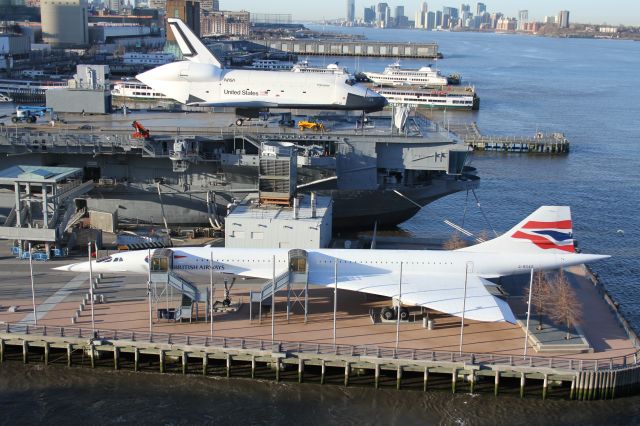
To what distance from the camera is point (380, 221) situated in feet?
159

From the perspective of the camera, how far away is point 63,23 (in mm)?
193000

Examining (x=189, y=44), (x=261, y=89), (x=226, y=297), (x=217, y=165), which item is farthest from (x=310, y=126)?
(x=226, y=297)

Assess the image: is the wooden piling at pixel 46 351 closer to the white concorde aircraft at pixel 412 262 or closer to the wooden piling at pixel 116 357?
the wooden piling at pixel 116 357

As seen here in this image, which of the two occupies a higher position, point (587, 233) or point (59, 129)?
point (59, 129)

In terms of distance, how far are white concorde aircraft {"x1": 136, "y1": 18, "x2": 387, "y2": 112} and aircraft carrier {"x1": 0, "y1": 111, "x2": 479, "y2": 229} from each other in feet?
11.7

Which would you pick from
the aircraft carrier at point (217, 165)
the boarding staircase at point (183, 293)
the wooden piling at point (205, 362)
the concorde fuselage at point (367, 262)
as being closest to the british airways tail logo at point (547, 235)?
the concorde fuselage at point (367, 262)

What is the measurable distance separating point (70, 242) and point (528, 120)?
81.2m

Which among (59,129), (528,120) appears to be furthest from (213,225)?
(528,120)

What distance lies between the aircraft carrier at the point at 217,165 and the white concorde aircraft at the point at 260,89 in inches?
141

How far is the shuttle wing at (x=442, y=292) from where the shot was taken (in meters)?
29.4

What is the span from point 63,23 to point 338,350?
185039 millimetres

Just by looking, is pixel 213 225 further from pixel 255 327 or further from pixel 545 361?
pixel 545 361

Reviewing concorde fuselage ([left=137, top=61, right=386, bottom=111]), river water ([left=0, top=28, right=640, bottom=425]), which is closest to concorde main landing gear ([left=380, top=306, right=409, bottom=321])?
river water ([left=0, top=28, right=640, bottom=425])

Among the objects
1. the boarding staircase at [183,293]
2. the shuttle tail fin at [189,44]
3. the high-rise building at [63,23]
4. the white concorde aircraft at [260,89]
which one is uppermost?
the high-rise building at [63,23]
